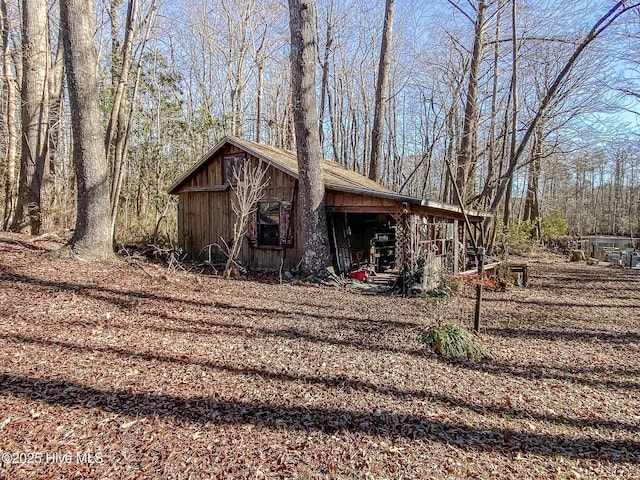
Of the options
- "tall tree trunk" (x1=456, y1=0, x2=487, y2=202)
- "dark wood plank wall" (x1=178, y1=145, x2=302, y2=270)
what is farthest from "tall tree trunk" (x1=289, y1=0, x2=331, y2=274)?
"tall tree trunk" (x1=456, y1=0, x2=487, y2=202)

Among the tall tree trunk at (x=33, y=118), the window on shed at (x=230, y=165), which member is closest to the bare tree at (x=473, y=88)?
the window on shed at (x=230, y=165)

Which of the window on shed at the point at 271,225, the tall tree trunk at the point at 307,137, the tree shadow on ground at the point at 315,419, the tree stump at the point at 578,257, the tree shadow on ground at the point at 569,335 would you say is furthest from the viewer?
the tree stump at the point at 578,257

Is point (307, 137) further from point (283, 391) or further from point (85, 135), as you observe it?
point (283, 391)

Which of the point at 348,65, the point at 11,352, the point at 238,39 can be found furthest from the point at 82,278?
the point at 348,65

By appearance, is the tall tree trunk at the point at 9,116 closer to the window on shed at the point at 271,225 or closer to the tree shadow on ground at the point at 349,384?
the window on shed at the point at 271,225

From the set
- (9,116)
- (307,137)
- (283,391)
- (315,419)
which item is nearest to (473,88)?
(307,137)

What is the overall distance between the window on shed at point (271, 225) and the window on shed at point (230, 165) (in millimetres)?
1222

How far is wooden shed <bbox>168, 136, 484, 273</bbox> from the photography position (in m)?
8.78

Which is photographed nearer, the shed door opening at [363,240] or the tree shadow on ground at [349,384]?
the tree shadow on ground at [349,384]

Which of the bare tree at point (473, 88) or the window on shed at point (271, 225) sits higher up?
the bare tree at point (473, 88)

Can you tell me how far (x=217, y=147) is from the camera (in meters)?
11.2

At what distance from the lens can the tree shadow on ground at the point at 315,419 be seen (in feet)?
9.29

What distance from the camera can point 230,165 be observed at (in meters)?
11.2

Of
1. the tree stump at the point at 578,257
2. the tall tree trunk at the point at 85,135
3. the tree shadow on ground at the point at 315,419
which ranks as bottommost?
the tree shadow on ground at the point at 315,419
